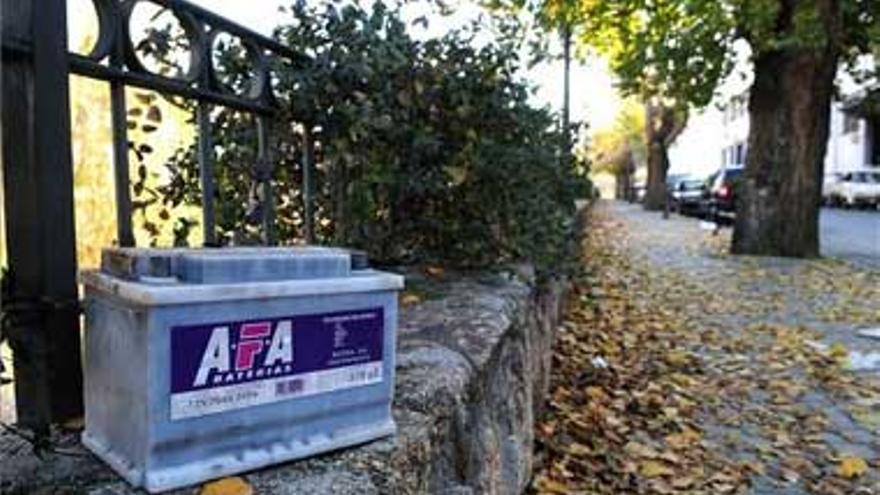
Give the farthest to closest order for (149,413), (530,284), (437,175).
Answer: (530,284), (437,175), (149,413)

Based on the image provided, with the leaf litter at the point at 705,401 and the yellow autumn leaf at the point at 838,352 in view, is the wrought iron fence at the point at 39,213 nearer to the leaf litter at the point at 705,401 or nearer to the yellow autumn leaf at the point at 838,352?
the leaf litter at the point at 705,401

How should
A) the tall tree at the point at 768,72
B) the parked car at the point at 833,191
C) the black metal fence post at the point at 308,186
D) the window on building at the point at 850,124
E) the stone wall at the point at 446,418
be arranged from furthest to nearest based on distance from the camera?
1. the window on building at the point at 850,124
2. the parked car at the point at 833,191
3. the tall tree at the point at 768,72
4. the black metal fence post at the point at 308,186
5. the stone wall at the point at 446,418

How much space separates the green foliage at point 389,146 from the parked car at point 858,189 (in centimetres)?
3815

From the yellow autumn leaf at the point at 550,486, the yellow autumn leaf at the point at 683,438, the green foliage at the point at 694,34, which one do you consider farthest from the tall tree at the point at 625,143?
the yellow autumn leaf at the point at 550,486

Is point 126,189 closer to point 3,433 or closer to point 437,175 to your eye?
point 3,433

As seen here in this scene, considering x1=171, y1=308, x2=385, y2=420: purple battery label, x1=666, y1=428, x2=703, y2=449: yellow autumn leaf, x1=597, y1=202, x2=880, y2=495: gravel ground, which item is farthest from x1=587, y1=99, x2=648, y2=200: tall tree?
x1=171, y1=308, x2=385, y2=420: purple battery label

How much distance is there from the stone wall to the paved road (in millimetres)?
11872

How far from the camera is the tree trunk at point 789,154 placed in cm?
1412

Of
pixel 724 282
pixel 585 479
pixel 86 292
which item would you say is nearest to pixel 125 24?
pixel 86 292

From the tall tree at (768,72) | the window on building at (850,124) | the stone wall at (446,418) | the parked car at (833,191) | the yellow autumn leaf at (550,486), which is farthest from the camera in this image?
the window on building at (850,124)

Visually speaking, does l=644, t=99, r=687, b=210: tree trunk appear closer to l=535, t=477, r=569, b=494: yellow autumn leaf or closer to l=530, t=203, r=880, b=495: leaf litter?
l=530, t=203, r=880, b=495: leaf litter

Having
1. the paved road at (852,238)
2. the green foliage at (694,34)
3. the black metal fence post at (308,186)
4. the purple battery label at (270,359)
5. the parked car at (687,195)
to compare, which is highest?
the green foliage at (694,34)

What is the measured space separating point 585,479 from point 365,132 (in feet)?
5.89

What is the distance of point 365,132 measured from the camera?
3.74 m
